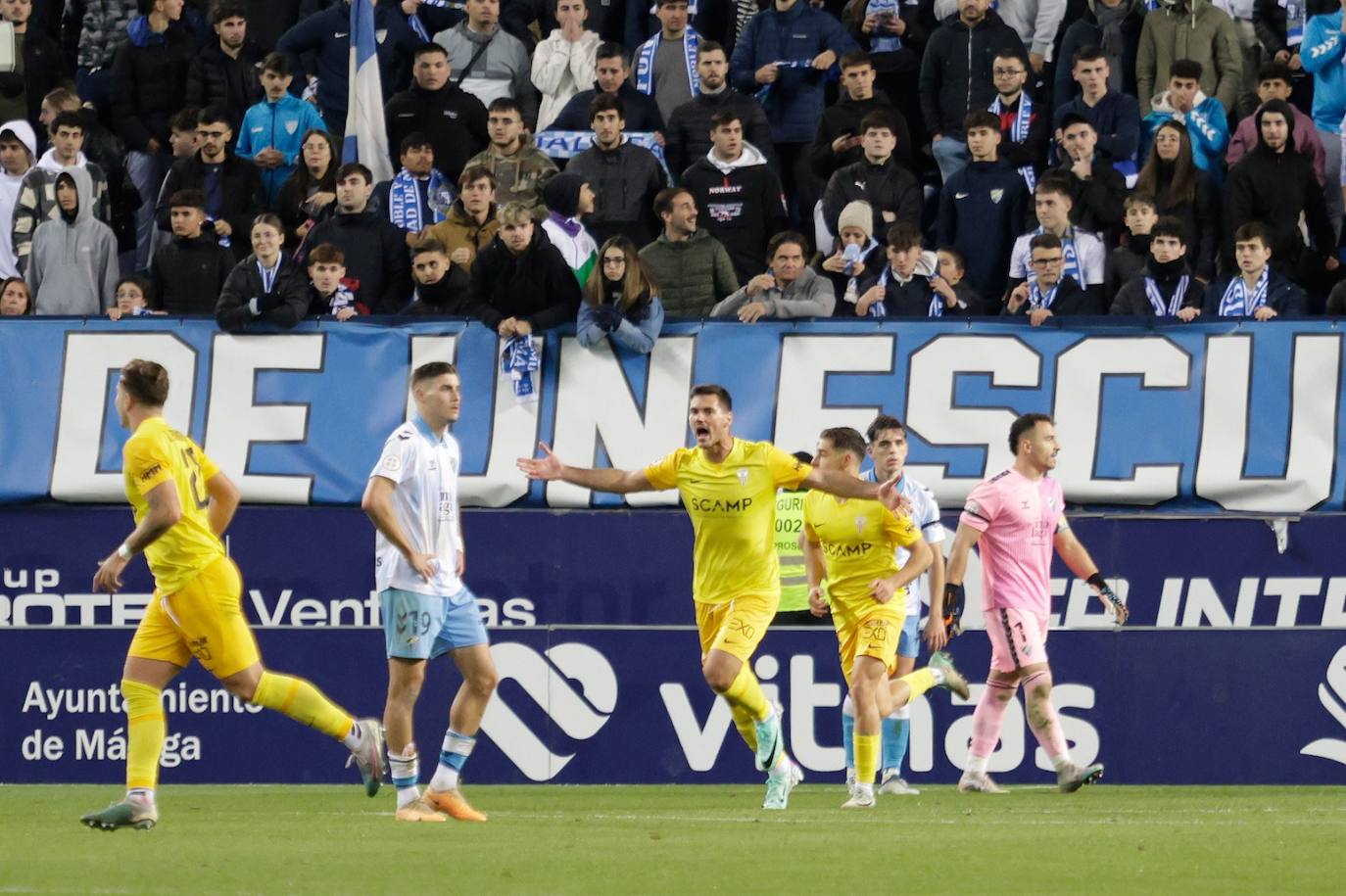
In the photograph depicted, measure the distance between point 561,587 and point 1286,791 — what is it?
4704 millimetres

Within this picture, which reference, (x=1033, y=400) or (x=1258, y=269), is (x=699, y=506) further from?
(x=1258, y=269)

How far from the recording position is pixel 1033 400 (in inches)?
606

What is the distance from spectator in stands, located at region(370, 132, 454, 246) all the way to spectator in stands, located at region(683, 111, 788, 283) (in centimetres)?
187

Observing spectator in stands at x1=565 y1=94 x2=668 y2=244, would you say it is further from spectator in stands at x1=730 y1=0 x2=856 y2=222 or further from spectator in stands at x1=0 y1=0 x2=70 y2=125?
spectator in stands at x1=0 y1=0 x2=70 y2=125

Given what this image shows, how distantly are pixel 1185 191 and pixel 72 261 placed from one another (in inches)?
322

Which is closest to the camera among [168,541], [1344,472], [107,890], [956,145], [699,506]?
[107,890]

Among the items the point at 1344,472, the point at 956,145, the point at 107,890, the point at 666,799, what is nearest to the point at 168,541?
the point at 107,890

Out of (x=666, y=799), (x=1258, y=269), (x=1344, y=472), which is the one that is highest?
(x=1258, y=269)

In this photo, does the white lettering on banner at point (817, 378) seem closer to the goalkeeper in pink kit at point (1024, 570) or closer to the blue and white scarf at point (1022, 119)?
the goalkeeper in pink kit at point (1024, 570)

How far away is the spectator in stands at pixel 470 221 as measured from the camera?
1700 centimetres

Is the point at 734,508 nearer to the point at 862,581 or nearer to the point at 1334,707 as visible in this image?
the point at 862,581

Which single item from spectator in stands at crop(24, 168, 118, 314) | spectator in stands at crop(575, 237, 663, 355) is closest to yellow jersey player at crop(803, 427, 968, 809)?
spectator in stands at crop(575, 237, 663, 355)

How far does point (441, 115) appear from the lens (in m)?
18.7

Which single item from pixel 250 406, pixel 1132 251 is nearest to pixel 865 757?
pixel 1132 251
